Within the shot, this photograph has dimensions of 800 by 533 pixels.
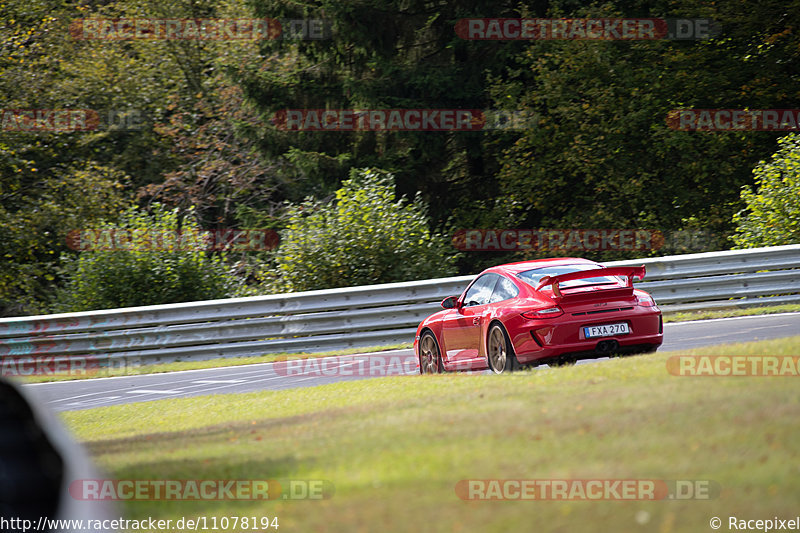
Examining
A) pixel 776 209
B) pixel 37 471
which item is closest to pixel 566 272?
pixel 37 471

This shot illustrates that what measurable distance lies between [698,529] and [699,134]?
26388 millimetres

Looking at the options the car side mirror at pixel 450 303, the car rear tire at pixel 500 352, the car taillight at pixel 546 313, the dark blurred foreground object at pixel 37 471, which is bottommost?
the car rear tire at pixel 500 352

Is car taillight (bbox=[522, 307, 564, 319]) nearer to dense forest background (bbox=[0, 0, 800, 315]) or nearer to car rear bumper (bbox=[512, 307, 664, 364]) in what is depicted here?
car rear bumper (bbox=[512, 307, 664, 364])

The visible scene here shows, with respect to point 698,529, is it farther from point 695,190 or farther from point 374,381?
point 695,190

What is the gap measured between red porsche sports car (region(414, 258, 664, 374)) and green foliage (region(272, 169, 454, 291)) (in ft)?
29.5

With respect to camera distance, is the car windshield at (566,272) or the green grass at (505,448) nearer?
the green grass at (505,448)

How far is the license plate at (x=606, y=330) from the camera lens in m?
10.5

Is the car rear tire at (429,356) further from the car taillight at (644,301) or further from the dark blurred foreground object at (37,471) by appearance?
the dark blurred foreground object at (37,471)

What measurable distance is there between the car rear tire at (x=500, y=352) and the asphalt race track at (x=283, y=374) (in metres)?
2.16

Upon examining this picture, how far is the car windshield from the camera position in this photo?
1091cm

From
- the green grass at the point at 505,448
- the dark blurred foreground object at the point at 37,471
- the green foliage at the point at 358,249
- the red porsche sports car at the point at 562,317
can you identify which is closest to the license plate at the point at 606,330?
the red porsche sports car at the point at 562,317

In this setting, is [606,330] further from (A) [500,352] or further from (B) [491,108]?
(B) [491,108]

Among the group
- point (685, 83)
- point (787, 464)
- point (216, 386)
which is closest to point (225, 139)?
point (685, 83)

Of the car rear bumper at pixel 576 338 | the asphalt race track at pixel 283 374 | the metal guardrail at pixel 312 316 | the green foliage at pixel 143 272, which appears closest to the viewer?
the car rear bumper at pixel 576 338
